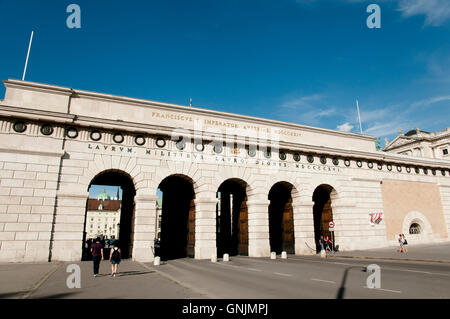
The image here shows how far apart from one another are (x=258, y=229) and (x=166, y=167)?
9358 millimetres

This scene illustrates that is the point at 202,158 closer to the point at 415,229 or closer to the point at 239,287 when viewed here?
the point at 239,287

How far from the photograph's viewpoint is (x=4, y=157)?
762 inches

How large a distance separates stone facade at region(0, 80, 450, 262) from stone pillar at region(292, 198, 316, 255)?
9 centimetres

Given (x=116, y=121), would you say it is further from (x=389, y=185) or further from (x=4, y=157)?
(x=389, y=185)

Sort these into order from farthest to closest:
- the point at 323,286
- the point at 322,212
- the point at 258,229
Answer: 1. the point at 322,212
2. the point at 258,229
3. the point at 323,286

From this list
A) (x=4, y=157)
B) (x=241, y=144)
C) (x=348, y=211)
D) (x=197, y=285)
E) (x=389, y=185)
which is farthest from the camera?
(x=389, y=185)

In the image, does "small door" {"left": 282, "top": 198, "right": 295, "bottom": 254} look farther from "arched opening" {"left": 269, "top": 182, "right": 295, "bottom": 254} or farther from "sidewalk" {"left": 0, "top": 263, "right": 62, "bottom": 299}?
"sidewalk" {"left": 0, "top": 263, "right": 62, "bottom": 299}

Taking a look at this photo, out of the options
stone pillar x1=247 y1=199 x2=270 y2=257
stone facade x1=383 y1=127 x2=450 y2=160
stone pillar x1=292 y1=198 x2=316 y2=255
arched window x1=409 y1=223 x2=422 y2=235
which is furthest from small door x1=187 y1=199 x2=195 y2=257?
stone facade x1=383 y1=127 x2=450 y2=160

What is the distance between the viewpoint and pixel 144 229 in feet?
71.7

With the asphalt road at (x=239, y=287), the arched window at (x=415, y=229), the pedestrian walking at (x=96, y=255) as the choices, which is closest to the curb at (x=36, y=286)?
the asphalt road at (x=239, y=287)

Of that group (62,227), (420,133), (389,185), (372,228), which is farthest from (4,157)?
(420,133)

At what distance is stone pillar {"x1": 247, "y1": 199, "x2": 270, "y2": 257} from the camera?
25.2 meters

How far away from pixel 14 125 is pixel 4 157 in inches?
89.1

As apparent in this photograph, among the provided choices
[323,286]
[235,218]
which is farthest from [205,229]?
[323,286]
